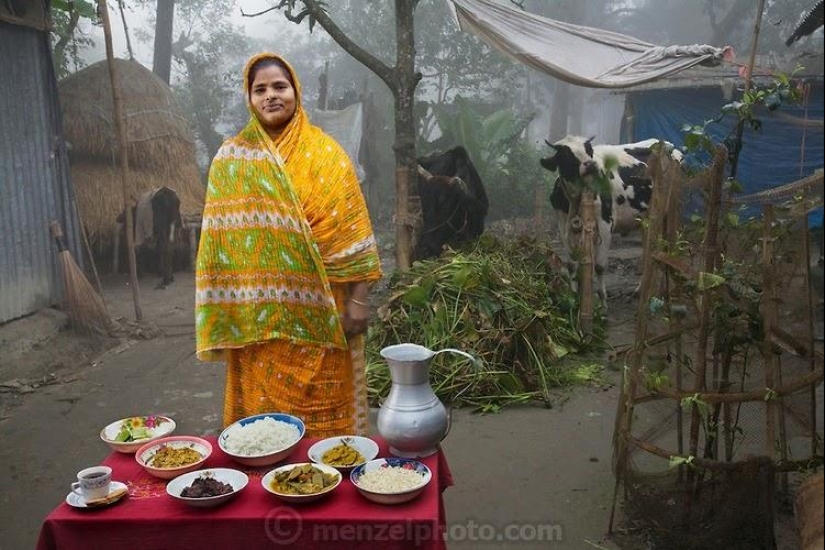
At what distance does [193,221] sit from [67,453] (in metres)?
5.86

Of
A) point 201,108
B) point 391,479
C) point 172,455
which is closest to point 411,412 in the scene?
point 391,479

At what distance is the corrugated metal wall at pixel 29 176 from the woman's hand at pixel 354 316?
4.44m

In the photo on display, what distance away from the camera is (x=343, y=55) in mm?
19734

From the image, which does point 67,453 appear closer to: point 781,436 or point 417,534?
point 417,534

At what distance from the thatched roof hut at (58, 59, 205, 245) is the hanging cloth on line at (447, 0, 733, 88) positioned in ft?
16.7

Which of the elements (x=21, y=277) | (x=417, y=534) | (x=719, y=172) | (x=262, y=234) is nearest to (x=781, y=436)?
(x=719, y=172)

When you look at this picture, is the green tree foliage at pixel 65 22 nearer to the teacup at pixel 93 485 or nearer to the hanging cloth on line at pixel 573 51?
the hanging cloth on line at pixel 573 51

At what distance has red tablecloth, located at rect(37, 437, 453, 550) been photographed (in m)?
1.70

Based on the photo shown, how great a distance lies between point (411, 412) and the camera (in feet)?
6.54

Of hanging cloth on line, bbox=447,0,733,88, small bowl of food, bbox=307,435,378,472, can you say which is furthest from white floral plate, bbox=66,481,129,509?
hanging cloth on line, bbox=447,0,733,88

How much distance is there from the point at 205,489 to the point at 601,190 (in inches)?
197

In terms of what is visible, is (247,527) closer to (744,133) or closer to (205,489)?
(205,489)

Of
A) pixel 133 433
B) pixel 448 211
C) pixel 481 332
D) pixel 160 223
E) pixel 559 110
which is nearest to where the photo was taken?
pixel 133 433

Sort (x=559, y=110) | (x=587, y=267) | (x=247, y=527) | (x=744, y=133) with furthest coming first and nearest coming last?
(x=559, y=110) < (x=744, y=133) < (x=587, y=267) < (x=247, y=527)
